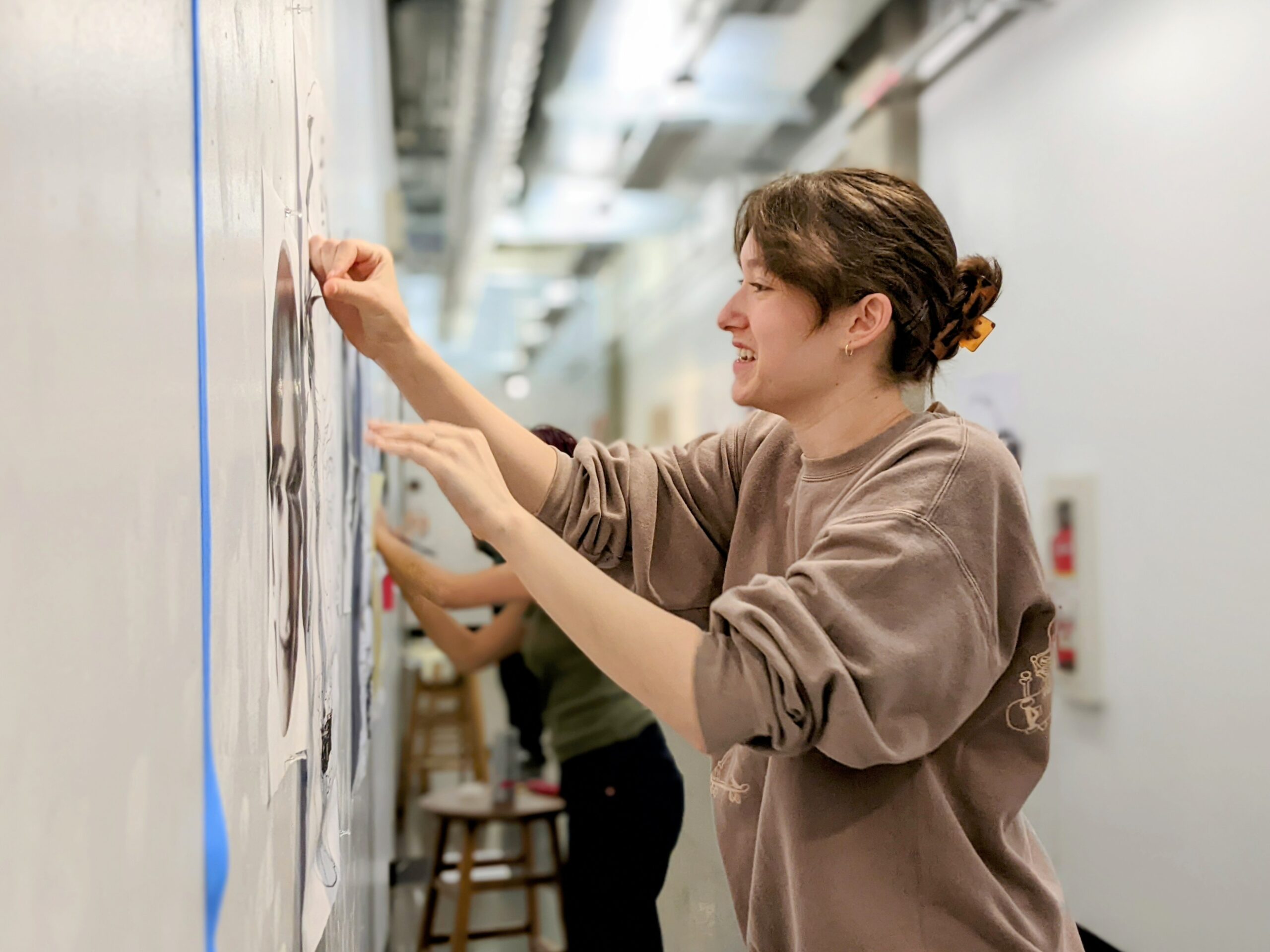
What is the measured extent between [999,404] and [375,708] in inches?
83.0

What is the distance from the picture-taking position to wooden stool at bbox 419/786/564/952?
3.68 meters

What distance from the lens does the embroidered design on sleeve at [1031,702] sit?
3.60 feet

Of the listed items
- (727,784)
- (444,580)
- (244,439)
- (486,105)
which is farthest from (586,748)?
(486,105)

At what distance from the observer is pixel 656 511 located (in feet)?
4.35

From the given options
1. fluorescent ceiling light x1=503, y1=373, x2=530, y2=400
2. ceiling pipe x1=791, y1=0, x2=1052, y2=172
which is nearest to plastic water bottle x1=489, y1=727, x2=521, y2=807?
fluorescent ceiling light x1=503, y1=373, x2=530, y2=400

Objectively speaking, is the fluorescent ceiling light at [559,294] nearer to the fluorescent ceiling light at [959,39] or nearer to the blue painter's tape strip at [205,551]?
the fluorescent ceiling light at [959,39]

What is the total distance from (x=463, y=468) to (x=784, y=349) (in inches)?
15.6

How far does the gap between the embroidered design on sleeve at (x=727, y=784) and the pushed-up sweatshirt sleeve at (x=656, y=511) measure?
0.66 feet

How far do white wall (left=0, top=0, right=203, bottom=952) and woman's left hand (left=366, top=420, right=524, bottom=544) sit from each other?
43 centimetres

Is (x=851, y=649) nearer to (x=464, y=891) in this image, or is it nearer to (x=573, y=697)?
(x=573, y=697)

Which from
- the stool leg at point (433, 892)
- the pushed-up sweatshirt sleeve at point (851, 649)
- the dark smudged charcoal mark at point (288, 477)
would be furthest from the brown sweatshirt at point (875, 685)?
the stool leg at point (433, 892)

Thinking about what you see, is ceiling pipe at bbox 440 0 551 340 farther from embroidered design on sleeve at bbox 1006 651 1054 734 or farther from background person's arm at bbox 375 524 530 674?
embroidered design on sleeve at bbox 1006 651 1054 734

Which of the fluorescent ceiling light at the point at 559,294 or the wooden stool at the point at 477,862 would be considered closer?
the wooden stool at the point at 477,862

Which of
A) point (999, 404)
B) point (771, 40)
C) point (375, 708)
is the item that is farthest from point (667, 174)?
point (375, 708)
